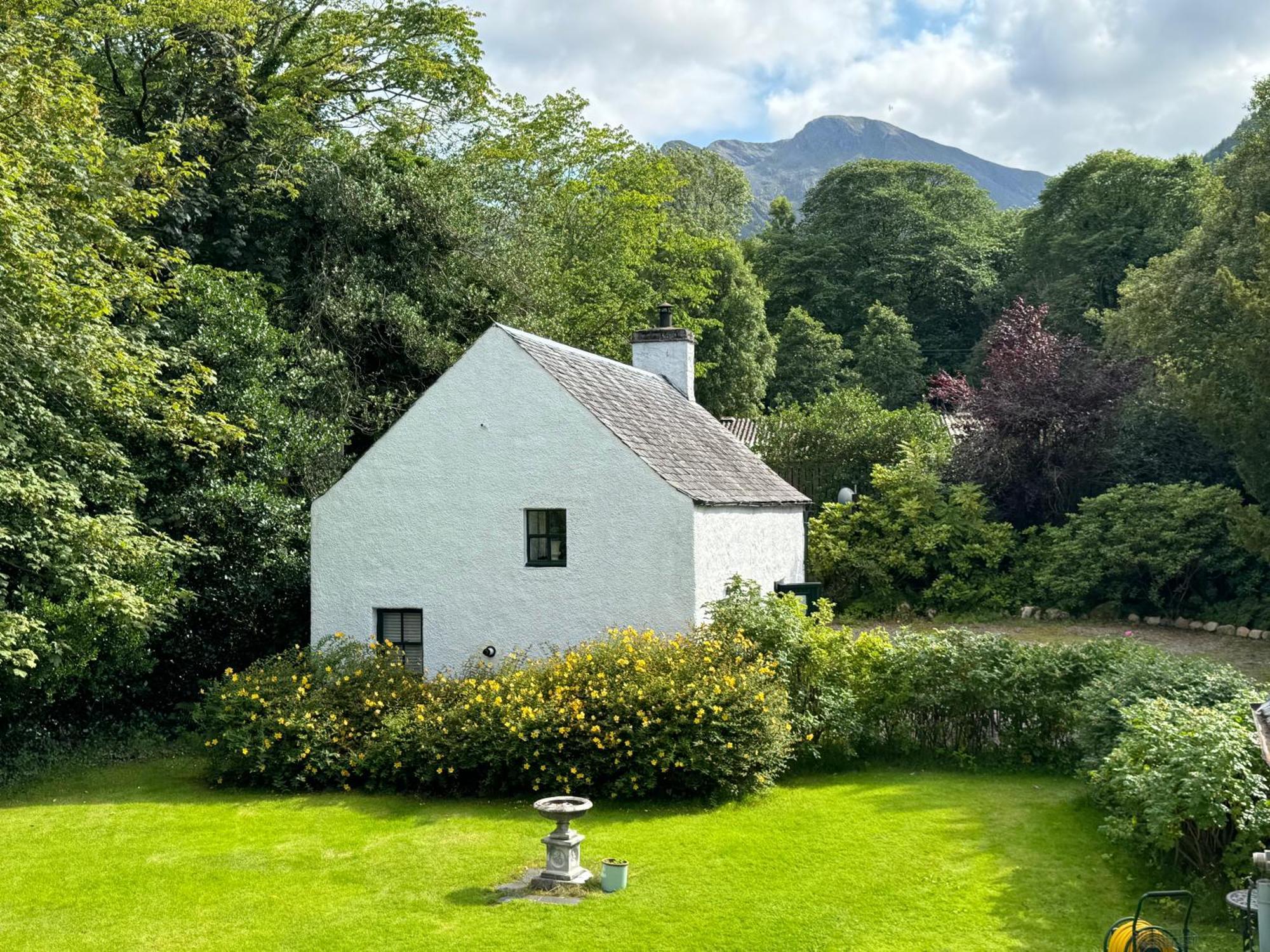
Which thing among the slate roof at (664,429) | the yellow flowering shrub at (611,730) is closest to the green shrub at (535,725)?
the yellow flowering shrub at (611,730)

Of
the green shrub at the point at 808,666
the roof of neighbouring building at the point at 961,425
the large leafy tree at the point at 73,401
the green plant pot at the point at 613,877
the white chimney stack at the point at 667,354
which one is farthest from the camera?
the roof of neighbouring building at the point at 961,425

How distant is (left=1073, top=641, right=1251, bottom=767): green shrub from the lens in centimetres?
1216

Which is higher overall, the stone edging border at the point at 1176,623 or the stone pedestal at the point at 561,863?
the stone edging border at the point at 1176,623

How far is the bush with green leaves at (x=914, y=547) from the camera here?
90.0ft

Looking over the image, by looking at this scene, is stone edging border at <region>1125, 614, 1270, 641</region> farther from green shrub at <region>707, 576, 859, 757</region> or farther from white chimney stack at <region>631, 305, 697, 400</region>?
green shrub at <region>707, 576, 859, 757</region>

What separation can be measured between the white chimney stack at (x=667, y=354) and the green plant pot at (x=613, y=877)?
13.6m

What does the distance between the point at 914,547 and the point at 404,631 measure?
15600mm

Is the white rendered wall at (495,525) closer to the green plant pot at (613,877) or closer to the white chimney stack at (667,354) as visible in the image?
the green plant pot at (613,877)

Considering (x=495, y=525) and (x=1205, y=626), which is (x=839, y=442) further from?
(x=495, y=525)

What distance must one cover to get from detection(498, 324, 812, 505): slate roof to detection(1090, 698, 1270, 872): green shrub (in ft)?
22.0

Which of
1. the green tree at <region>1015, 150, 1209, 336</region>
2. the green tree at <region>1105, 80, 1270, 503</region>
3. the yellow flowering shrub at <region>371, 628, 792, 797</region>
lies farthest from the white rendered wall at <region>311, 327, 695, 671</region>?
the green tree at <region>1015, 150, 1209, 336</region>

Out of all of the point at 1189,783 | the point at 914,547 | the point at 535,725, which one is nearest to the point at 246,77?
the point at 535,725

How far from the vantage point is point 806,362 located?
5097 cm

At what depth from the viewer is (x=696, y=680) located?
535 inches
